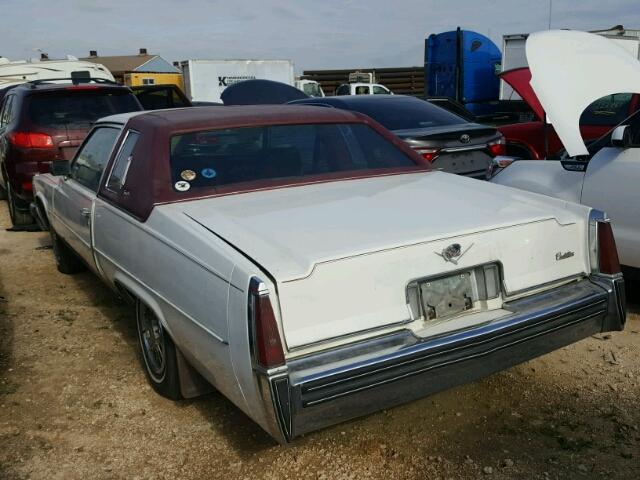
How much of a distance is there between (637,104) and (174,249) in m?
5.95

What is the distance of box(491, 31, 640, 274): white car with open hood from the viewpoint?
4.15 metres

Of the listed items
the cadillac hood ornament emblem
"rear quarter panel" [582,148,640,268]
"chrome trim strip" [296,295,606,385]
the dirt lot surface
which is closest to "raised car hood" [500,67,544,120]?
"rear quarter panel" [582,148,640,268]

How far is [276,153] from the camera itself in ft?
12.1

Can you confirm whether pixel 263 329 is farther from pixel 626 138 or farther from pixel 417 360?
pixel 626 138

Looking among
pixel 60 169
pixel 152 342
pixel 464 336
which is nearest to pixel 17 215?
pixel 60 169

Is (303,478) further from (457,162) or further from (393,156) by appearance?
(457,162)

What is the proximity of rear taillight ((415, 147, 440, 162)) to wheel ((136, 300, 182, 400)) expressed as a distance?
3.56 meters

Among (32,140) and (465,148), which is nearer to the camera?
(465,148)

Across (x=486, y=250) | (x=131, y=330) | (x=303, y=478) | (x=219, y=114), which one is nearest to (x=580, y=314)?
(x=486, y=250)

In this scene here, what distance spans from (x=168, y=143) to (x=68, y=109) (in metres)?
4.42

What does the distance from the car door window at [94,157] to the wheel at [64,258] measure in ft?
3.64

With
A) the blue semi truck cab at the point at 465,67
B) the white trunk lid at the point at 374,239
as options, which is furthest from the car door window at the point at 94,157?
the blue semi truck cab at the point at 465,67

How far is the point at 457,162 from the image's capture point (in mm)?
6484

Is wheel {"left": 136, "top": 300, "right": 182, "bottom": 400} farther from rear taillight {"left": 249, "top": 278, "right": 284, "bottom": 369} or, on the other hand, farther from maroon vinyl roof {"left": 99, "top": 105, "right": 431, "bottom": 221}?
rear taillight {"left": 249, "top": 278, "right": 284, "bottom": 369}
